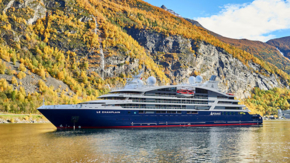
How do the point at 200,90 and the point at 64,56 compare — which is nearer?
the point at 200,90

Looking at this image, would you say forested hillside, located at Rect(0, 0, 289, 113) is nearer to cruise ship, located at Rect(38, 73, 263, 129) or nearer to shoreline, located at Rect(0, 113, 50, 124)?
shoreline, located at Rect(0, 113, 50, 124)

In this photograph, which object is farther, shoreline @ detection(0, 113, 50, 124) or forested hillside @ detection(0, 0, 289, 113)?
forested hillside @ detection(0, 0, 289, 113)

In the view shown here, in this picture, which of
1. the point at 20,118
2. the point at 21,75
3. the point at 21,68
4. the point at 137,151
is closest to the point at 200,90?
the point at 137,151

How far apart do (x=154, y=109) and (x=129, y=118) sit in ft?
24.2

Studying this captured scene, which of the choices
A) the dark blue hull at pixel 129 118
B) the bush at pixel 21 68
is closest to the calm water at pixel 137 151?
the dark blue hull at pixel 129 118

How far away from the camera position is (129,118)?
213ft

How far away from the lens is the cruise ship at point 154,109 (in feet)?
201

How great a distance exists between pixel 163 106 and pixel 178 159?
4010 centimetres

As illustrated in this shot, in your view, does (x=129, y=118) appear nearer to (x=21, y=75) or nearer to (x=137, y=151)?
(x=137, y=151)

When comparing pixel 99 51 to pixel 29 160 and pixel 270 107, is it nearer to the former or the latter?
pixel 270 107

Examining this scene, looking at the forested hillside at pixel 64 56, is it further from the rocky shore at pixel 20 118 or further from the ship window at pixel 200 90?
the ship window at pixel 200 90

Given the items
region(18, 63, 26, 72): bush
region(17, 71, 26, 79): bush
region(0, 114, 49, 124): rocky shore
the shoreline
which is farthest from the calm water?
region(18, 63, 26, 72): bush

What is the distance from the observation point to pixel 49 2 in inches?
7343

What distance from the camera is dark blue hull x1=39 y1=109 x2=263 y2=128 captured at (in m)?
60.8
